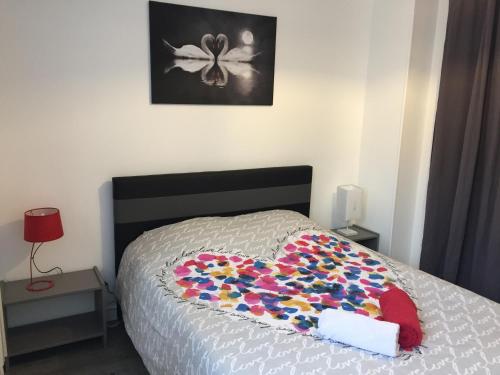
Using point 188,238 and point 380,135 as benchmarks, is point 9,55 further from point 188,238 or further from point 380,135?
point 380,135

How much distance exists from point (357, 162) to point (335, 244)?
3.75ft

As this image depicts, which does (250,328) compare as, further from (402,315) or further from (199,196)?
(199,196)

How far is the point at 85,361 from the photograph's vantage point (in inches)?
100.0

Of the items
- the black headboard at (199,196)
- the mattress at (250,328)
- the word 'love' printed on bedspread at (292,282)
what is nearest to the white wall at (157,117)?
the black headboard at (199,196)

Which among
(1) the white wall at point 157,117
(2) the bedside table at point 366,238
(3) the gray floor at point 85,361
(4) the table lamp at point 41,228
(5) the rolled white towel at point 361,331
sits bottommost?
(3) the gray floor at point 85,361

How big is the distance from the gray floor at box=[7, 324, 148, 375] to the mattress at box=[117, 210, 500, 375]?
20 cm

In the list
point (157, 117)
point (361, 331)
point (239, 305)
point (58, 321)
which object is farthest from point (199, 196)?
point (361, 331)

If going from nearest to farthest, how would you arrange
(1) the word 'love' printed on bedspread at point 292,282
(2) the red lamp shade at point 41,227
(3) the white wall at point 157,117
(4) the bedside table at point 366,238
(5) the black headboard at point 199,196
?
1. (1) the word 'love' printed on bedspread at point 292,282
2. (2) the red lamp shade at point 41,227
3. (3) the white wall at point 157,117
4. (5) the black headboard at point 199,196
5. (4) the bedside table at point 366,238

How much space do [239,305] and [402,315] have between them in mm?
735

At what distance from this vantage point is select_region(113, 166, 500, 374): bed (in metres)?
1.68

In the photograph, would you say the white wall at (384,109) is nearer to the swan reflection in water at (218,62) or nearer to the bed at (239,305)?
the bed at (239,305)

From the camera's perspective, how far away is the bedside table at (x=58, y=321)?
2.45 metres

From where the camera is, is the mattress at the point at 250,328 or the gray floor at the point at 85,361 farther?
the gray floor at the point at 85,361

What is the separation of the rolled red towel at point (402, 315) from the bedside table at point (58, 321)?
161 cm
